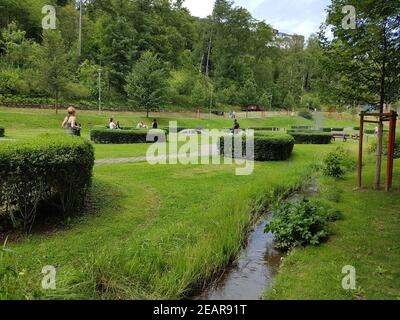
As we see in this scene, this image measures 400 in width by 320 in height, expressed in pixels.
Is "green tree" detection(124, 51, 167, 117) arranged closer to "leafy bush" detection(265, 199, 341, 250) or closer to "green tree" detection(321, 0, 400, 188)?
"green tree" detection(321, 0, 400, 188)

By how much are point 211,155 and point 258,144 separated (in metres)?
2.14

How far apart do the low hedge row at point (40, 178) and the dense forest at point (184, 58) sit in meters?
6.29

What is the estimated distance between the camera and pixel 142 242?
18.3 ft

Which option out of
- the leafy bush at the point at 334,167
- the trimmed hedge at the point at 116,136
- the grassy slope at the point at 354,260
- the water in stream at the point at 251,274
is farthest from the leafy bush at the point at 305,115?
the water in stream at the point at 251,274

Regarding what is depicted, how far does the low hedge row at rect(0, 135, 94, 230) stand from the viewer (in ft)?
18.1

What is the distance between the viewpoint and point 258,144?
14.8 metres

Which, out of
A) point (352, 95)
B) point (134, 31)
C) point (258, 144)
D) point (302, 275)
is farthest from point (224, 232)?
point (134, 31)

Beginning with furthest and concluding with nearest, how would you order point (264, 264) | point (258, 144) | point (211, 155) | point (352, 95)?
point (211, 155) < point (258, 144) < point (352, 95) < point (264, 264)

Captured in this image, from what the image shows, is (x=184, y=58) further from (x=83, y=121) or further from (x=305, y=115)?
(x=83, y=121)

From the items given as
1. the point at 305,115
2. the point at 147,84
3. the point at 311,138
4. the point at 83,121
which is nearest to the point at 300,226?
the point at 311,138

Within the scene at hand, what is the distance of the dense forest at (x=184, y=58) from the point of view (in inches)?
377

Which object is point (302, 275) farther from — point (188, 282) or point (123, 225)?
point (123, 225)

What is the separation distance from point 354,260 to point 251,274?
1.44 m

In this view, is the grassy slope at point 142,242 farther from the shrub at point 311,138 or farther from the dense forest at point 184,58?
the shrub at point 311,138
